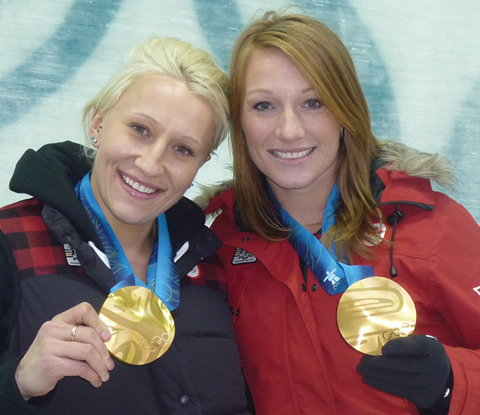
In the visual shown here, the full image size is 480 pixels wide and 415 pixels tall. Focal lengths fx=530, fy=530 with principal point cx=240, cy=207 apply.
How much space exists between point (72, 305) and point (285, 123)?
2.28 feet

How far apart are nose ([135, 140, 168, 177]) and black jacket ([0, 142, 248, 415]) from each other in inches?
7.0

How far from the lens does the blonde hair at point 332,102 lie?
1394 millimetres

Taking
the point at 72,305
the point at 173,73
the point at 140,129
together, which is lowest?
the point at 72,305

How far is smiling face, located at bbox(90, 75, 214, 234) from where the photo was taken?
1.31 meters

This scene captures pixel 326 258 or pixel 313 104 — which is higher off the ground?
pixel 313 104

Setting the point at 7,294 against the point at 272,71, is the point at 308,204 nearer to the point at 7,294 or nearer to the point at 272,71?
the point at 272,71

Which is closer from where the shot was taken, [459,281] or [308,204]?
[459,281]

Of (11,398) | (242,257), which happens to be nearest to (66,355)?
(11,398)

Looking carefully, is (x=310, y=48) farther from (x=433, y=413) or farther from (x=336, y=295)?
(x=433, y=413)

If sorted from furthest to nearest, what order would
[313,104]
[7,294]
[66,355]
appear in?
1. [313,104]
2. [7,294]
3. [66,355]

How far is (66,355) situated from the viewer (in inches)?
35.7

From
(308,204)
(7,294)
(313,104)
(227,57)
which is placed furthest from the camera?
(227,57)

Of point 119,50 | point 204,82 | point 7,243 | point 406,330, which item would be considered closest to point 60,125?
point 119,50

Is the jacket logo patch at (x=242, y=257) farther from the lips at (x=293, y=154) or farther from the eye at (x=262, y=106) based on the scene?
the eye at (x=262, y=106)
